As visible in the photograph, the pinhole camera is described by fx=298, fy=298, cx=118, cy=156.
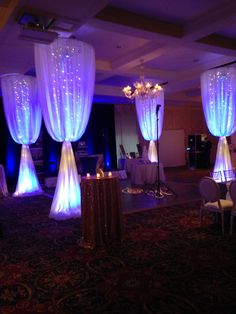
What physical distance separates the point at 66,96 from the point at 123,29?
1.51 m

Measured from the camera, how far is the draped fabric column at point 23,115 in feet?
25.8

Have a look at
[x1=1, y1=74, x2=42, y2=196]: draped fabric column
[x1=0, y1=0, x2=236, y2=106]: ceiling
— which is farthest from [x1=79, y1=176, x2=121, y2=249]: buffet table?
[x1=1, y1=74, x2=42, y2=196]: draped fabric column

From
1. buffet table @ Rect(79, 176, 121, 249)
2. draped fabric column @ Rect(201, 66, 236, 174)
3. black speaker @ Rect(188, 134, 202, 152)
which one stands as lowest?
buffet table @ Rect(79, 176, 121, 249)

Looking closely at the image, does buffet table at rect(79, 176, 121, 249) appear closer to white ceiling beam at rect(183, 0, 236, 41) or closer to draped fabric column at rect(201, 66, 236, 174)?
white ceiling beam at rect(183, 0, 236, 41)

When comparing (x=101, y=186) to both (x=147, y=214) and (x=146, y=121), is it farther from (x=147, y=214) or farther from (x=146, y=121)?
(x=146, y=121)

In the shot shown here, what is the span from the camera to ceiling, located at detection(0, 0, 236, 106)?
419cm

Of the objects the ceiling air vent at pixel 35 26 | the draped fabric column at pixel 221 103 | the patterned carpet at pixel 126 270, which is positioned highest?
the ceiling air vent at pixel 35 26

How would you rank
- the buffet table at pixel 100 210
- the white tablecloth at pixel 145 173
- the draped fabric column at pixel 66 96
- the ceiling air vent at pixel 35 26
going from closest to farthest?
the buffet table at pixel 100 210, the ceiling air vent at pixel 35 26, the draped fabric column at pixel 66 96, the white tablecloth at pixel 145 173

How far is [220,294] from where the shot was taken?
103 inches

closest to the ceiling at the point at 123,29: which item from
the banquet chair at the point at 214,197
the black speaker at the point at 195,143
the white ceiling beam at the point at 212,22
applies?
the white ceiling beam at the point at 212,22

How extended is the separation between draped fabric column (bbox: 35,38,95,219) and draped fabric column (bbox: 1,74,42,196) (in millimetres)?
2731

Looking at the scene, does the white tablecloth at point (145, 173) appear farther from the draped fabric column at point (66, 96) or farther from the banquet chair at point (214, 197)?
the banquet chair at point (214, 197)

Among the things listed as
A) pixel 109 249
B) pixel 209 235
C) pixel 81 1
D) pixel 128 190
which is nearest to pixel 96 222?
pixel 109 249

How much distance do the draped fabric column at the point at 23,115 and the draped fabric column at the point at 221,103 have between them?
4717mm
